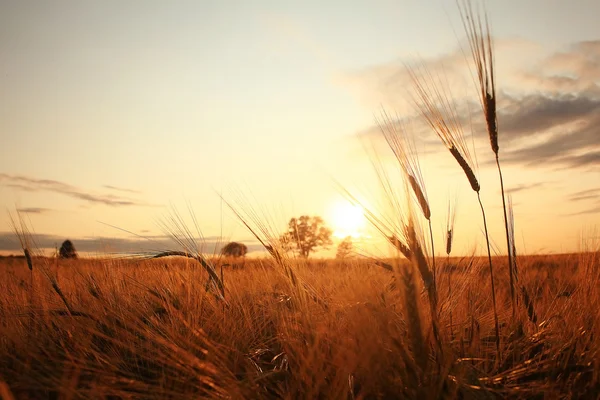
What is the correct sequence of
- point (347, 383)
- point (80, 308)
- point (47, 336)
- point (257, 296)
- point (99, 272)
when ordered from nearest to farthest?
point (347, 383) → point (47, 336) → point (80, 308) → point (257, 296) → point (99, 272)

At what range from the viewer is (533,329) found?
6.65ft

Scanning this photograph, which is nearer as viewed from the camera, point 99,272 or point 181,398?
point 181,398

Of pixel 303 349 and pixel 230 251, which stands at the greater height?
Answer: pixel 230 251

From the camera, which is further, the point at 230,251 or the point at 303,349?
the point at 230,251

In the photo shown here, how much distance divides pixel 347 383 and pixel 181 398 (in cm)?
50

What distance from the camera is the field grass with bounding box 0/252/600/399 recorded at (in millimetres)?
1326

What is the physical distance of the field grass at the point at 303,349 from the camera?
1326 mm

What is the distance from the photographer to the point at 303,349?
160 cm

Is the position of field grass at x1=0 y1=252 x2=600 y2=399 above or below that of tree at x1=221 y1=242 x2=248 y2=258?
below

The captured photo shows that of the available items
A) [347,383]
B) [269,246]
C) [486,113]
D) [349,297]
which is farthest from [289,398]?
[486,113]

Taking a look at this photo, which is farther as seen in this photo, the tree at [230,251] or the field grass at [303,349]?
the tree at [230,251]

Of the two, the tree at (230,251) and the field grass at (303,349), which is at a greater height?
the tree at (230,251)

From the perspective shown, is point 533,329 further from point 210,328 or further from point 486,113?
point 210,328

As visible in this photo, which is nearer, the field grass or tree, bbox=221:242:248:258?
the field grass
